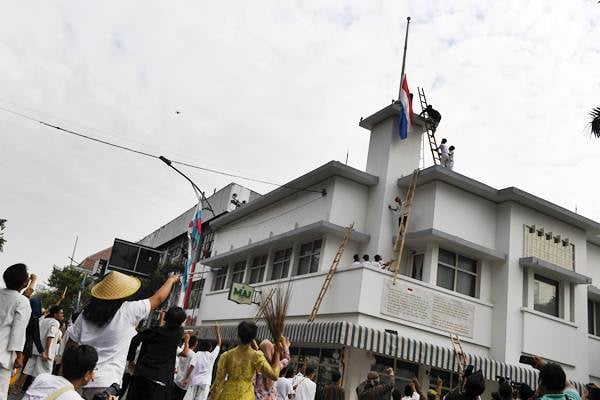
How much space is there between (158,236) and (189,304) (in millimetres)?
19384

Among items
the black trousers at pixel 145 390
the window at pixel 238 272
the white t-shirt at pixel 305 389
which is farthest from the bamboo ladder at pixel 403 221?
the black trousers at pixel 145 390

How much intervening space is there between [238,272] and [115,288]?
1921 centimetres

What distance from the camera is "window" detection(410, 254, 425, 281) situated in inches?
672

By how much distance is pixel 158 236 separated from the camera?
46.7 metres

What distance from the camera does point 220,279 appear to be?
25625mm

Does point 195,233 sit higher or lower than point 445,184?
lower

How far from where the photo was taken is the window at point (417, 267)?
1707 centimetres

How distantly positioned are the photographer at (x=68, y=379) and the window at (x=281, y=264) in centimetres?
1638

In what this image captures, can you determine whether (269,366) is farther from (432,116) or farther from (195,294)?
(195,294)

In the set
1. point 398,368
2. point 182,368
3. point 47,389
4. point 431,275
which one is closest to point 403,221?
point 431,275

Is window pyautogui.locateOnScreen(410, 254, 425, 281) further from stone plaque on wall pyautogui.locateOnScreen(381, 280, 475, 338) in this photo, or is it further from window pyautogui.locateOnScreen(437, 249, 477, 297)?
stone plaque on wall pyautogui.locateOnScreen(381, 280, 475, 338)

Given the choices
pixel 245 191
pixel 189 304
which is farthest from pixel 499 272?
pixel 245 191

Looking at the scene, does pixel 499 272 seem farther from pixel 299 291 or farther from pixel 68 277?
pixel 68 277

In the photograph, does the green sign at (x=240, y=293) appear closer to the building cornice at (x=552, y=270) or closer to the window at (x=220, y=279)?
the window at (x=220, y=279)
